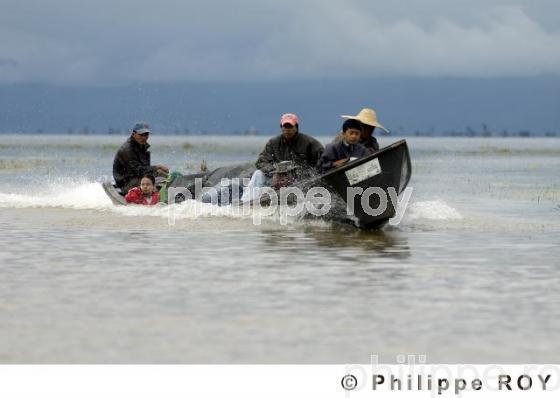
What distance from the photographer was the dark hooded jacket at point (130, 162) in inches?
619

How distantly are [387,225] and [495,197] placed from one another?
309 inches

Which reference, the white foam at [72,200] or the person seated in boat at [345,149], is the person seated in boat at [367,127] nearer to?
the person seated in boat at [345,149]

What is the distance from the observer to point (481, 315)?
25.1 feet

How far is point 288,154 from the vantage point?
570 inches

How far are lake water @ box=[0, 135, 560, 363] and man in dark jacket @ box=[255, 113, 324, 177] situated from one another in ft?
2.45

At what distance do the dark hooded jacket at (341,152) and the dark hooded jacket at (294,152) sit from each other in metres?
0.94

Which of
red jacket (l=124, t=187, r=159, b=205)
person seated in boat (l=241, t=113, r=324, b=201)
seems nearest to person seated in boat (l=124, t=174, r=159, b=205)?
red jacket (l=124, t=187, r=159, b=205)

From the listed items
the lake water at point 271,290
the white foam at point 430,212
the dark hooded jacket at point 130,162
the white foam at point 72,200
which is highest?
the dark hooded jacket at point 130,162

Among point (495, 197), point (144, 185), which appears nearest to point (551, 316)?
point (144, 185)

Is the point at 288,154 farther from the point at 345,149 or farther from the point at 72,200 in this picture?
the point at 72,200

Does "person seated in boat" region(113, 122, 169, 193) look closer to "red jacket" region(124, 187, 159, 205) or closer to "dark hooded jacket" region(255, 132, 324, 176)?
"red jacket" region(124, 187, 159, 205)

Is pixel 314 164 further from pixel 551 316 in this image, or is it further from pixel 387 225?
pixel 551 316

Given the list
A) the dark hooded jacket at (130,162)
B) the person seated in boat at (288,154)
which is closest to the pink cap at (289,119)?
the person seated in boat at (288,154)

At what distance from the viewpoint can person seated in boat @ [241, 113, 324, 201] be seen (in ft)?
46.8
